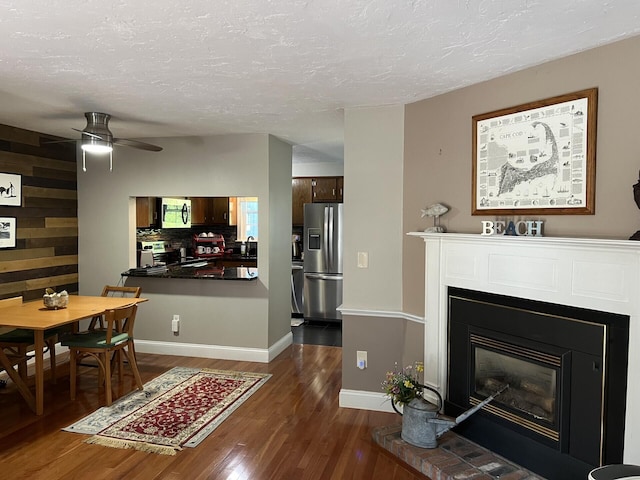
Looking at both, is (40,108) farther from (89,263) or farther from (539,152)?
(539,152)

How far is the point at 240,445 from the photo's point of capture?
314 centimetres

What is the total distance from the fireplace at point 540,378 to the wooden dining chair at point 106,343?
2626 mm

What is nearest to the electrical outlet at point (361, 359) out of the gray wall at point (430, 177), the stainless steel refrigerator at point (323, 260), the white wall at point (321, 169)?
the gray wall at point (430, 177)

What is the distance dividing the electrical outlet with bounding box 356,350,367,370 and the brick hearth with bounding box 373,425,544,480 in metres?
0.67

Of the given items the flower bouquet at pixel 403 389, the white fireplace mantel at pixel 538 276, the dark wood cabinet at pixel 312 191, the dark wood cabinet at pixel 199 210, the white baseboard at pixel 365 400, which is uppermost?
the dark wood cabinet at pixel 312 191

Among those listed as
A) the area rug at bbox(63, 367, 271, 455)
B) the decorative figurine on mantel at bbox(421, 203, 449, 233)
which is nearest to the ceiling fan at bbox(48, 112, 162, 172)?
the area rug at bbox(63, 367, 271, 455)

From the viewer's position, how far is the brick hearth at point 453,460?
103 inches

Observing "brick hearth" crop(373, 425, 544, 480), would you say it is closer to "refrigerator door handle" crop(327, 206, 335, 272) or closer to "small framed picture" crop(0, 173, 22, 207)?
"refrigerator door handle" crop(327, 206, 335, 272)

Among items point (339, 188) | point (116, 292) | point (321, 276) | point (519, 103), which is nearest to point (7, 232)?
point (116, 292)

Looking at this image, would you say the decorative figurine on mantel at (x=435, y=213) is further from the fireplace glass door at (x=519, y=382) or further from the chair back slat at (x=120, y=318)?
the chair back slat at (x=120, y=318)

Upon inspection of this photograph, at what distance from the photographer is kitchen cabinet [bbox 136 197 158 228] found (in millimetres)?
5975

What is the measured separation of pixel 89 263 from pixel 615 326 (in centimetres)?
519

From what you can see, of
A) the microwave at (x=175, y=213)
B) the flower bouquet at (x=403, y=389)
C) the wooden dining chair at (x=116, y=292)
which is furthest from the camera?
the microwave at (x=175, y=213)

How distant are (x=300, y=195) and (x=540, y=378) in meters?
5.17
